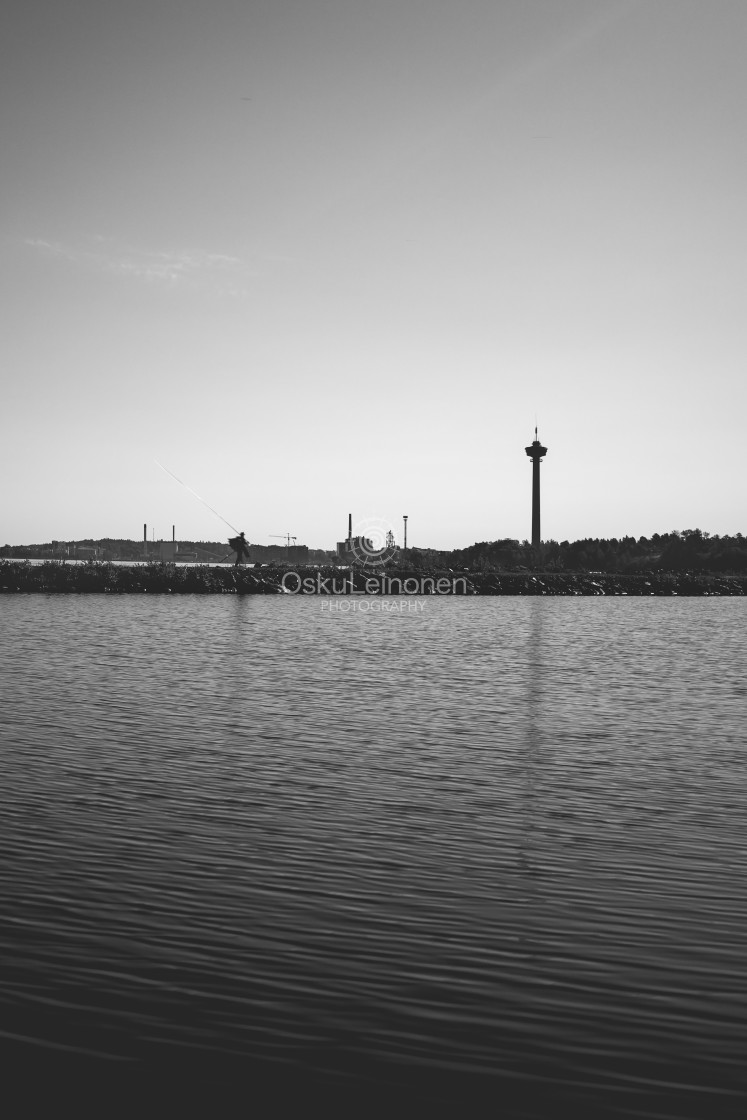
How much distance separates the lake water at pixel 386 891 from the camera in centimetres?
699

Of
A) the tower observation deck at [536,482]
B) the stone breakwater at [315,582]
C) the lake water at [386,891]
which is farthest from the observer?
the tower observation deck at [536,482]

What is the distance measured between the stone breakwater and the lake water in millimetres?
61767

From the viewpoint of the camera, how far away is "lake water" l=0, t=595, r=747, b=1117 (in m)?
6.99

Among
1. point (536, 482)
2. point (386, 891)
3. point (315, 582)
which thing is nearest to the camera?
point (386, 891)

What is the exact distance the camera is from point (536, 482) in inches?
6708

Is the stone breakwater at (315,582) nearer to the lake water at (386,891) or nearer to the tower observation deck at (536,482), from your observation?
the tower observation deck at (536,482)

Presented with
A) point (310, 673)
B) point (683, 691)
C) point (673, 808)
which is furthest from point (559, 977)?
point (310, 673)

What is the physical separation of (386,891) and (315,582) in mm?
83671

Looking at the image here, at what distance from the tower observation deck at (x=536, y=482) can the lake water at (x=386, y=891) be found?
137 m

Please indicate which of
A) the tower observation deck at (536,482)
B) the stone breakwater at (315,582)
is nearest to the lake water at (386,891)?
the stone breakwater at (315,582)

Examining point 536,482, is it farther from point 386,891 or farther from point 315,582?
point 386,891

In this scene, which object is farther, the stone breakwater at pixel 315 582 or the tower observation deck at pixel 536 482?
the tower observation deck at pixel 536 482

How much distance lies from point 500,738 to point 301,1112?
1296 cm

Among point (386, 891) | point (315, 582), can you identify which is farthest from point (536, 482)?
point (386, 891)
